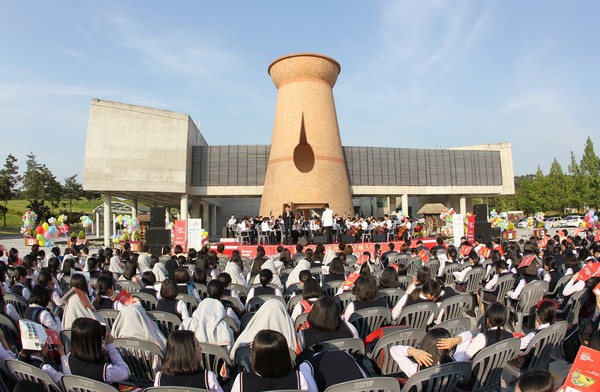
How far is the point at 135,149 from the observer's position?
100 feet

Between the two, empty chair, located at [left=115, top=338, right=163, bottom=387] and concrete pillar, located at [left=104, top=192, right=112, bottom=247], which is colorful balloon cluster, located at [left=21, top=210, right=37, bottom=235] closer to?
concrete pillar, located at [left=104, top=192, right=112, bottom=247]

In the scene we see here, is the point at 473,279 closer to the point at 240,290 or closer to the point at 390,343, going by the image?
the point at 240,290

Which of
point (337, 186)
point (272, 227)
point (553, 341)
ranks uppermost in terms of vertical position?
point (337, 186)

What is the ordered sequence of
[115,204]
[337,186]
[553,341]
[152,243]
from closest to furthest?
1. [553,341]
2. [152,243]
3. [337,186]
4. [115,204]

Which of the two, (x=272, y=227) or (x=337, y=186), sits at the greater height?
(x=337, y=186)

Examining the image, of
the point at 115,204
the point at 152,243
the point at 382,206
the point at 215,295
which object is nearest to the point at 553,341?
the point at 215,295

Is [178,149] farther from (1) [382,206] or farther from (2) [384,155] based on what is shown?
(1) [382,206]

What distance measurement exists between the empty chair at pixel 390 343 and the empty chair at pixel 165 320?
2295mm

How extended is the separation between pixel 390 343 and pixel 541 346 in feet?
4.47

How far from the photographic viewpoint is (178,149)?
31656 millimetres

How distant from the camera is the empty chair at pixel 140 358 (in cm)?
393

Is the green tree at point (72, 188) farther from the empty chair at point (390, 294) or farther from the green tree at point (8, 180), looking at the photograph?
the empty chair at point (390, 294)

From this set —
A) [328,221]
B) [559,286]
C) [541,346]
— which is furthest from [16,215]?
[541,346]

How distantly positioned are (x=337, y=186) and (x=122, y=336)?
2263 centimetres
